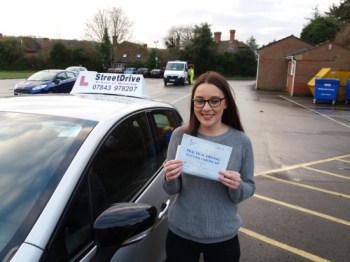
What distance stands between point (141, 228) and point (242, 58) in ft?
172

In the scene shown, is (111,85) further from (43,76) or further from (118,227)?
(43,76)

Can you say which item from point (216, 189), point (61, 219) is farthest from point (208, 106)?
point (61, 219)

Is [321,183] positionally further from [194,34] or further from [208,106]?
[194,34]

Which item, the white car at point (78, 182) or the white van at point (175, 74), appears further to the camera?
the white van at point (175, 74)

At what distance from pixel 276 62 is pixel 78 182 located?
90.7 feet

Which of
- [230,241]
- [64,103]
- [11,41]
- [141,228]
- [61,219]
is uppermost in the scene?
[11,41]

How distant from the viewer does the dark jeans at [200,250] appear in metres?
1.75

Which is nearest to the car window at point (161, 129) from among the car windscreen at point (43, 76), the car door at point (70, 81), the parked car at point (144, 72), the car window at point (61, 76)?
the car door at point (70, 81)

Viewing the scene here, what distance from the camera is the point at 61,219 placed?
1.26 meters

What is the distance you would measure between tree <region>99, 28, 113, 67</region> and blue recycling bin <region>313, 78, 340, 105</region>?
39335 millimetres

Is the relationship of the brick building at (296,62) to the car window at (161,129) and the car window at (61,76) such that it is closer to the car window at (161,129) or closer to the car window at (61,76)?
the car window at (61,76)

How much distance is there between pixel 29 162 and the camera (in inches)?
62.2

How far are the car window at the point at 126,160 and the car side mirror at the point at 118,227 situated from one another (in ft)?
1.02

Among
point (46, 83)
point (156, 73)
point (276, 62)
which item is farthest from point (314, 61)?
point (156, 73)
